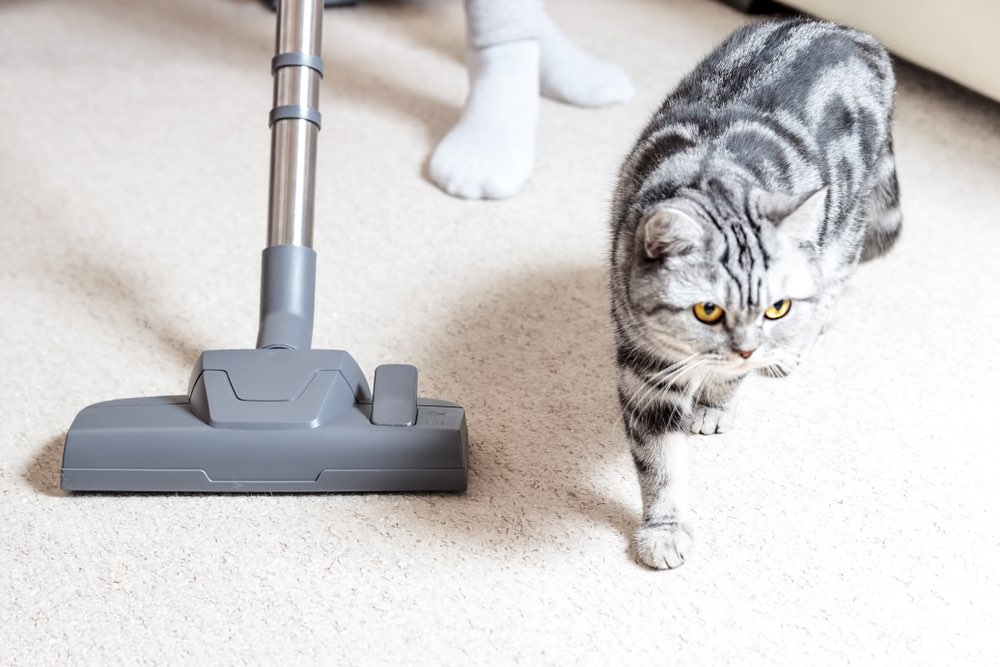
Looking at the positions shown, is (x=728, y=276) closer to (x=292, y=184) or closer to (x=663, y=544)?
(x=663, y=544)

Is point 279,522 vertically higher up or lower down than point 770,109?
lower down

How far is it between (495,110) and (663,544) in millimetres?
1088

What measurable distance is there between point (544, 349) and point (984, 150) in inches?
46.0

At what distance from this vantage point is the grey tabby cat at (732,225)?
3.47ft

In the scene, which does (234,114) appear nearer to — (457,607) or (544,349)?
(544,349)

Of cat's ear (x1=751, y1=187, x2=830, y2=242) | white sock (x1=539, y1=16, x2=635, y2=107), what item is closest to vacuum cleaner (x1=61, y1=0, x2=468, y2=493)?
cat's ear (x1=751, y1=187, x2=830, y2=242)

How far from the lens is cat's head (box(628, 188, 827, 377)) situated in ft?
3.44

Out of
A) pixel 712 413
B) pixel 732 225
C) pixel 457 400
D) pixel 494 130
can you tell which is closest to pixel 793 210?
pixel 732 225

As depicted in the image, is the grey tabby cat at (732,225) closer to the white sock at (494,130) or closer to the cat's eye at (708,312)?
the cat's eye at (708,312)

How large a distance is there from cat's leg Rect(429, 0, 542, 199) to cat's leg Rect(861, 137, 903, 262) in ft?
2.06

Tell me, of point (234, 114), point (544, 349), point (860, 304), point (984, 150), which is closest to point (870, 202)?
point (860, 304)

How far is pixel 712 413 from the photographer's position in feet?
4.35

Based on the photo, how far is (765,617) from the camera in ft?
3.52

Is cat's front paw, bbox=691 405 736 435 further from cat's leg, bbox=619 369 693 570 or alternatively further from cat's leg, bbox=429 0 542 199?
cat's leg, bbox=429 0 542 199
